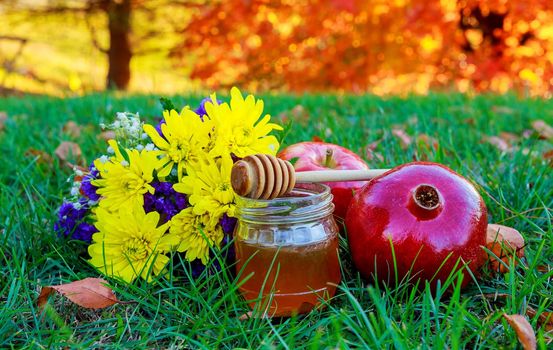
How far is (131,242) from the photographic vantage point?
135 cm

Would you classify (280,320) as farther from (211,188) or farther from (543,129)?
(543,129)

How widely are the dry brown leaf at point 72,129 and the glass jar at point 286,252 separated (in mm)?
1656

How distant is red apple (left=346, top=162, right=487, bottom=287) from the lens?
126cm

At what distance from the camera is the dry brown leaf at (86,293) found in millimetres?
1244

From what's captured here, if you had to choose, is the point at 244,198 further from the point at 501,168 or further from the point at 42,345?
the point at 501,168

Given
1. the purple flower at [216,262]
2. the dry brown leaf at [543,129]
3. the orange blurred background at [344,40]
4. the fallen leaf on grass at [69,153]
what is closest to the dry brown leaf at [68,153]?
the fallen leaf on grass at [69,153]

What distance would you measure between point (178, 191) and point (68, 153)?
3.36ft

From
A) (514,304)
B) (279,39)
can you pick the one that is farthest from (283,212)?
(279,39)

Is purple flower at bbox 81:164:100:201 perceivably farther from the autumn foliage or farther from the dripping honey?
the autumn foliage

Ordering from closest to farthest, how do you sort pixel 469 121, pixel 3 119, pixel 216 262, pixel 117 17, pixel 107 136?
pixel 216 262 → pixel 107 136 → pixel 469 121 → pixel 3 119 → pixel 117 17

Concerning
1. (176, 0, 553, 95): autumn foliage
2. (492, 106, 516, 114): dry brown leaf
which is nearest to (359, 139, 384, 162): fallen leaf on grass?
(492, 106, 516, 114): dry brown leaf

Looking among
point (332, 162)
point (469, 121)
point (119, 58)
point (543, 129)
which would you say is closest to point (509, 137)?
point (543, 129)

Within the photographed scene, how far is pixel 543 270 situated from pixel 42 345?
3.65 feet

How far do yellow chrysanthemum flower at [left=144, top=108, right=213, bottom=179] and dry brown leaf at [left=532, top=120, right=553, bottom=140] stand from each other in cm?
176
